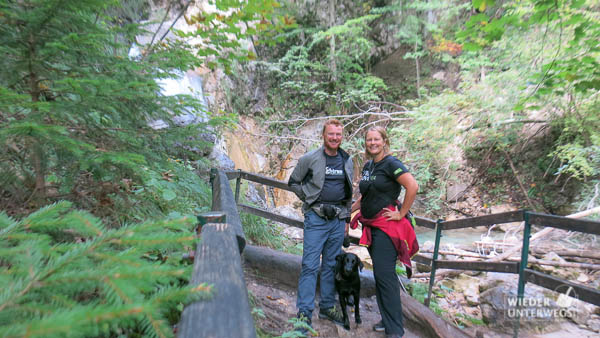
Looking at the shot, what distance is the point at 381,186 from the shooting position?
289 cm

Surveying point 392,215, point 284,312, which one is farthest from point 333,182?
point 284,312

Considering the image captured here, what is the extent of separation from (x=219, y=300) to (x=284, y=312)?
109 inches

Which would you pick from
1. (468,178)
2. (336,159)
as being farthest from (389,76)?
(336,159)

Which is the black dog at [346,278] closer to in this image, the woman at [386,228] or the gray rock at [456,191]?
the woman at [386,228]

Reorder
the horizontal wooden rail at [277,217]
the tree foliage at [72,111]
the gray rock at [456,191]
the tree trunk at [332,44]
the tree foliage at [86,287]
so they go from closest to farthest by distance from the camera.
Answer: the tree foliage at [86,287] → the tree foliage at [72,111] → the horizontal wooden rail at [277,217] → the gray rock at [456,191] → the tree trunk at [332,44]

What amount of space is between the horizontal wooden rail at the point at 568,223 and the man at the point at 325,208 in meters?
1.81

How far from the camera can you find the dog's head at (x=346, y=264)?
301 cm

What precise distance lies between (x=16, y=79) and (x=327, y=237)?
2756 millimetres

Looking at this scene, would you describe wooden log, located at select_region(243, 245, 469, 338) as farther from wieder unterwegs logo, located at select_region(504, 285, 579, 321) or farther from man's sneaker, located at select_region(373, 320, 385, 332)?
wieder unterwegs logo, located at select_region(504, 285, 579, 321)

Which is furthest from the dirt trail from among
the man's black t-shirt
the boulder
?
the boulder

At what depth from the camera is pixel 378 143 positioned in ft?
9.53

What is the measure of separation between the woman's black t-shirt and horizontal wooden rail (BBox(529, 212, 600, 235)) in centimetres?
140

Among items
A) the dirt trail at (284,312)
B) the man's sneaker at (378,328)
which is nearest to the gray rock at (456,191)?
the dirt trail at (284,312)

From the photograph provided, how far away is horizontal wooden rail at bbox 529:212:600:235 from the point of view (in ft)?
8.31
